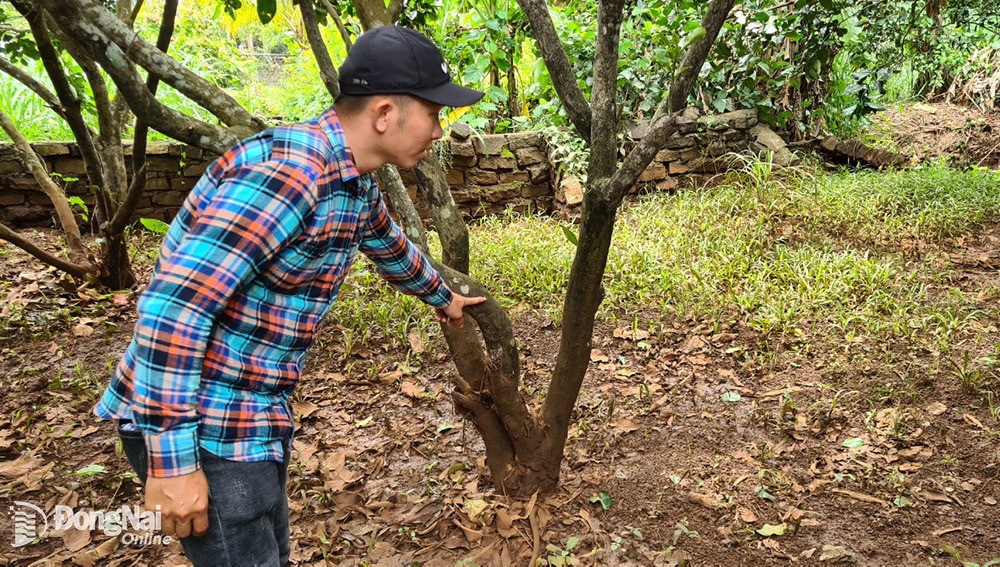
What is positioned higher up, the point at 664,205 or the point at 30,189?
the point at 30,189

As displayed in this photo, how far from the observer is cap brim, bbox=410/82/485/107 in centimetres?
132

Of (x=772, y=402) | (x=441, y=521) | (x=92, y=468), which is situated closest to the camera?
(x=441, y=521)

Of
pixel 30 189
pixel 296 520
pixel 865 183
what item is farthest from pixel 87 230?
pixel 865 183

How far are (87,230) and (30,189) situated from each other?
511 millimetres

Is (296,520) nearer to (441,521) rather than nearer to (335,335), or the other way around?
(441,521)

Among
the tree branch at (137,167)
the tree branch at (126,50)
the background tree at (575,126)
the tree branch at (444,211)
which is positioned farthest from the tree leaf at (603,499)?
the tree branch at (137,167)

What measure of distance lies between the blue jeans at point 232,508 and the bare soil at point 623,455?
1.00 meters

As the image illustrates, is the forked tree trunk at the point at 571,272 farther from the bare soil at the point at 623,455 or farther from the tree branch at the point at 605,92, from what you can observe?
the bare soil at the point at 623,455

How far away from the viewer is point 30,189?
5188 mm

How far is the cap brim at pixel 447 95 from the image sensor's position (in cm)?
132

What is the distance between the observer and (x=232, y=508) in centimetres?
129

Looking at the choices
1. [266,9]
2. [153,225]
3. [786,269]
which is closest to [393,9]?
[266,9]

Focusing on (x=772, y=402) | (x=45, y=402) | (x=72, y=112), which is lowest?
(x=772, y=402)

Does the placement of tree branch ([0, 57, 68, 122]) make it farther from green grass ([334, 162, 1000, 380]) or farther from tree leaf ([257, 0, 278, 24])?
tree leaf ([257, 0, 278, 24])
